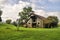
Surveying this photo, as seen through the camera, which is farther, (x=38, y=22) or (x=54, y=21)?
(x=38, y=22)

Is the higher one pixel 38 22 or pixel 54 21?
pixel 54 21

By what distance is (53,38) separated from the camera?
27547mm

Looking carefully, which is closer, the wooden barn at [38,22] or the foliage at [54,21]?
the wooden barn at [38,22]

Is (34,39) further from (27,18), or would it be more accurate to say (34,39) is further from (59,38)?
(27,18)

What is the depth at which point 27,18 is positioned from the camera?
58.4 metres

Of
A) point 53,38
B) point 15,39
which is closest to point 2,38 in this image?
point 15,39

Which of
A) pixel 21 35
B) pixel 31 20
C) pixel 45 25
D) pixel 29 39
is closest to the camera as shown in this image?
pixel 29 39

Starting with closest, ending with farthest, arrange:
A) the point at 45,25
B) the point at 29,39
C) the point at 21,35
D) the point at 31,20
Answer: the point at 29,39, the point at 21,35, the point at 45,25, the point at 31,20

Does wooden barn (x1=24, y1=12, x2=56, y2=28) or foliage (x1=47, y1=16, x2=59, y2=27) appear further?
foliage (x1=47, y1=16, x2=59, y2=27)

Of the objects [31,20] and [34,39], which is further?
[31,20]

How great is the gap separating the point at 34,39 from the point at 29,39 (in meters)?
0.75

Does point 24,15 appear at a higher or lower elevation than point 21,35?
higher

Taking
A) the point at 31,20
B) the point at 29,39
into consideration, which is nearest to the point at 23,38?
the point at 29,39

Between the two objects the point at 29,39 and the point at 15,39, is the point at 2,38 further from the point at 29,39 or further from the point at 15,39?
the point at 29,39
